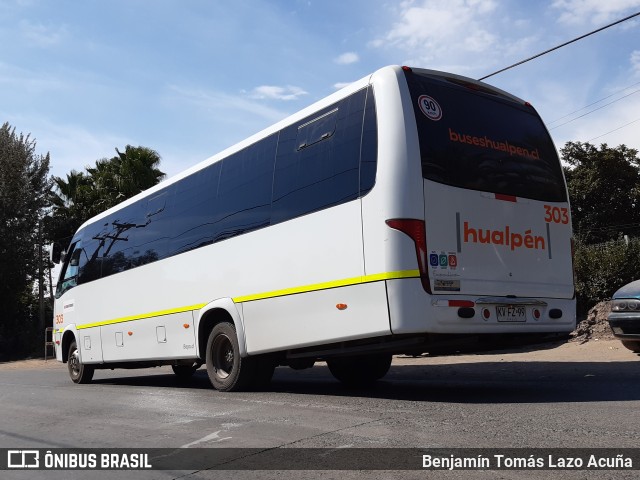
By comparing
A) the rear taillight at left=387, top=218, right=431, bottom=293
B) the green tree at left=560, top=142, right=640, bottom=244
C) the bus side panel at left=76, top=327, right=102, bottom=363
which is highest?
the green tree at left=560, top=142, right=640, bottom=244

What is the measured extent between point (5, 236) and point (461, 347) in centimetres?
3430

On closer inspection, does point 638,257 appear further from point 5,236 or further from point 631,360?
point 5,236

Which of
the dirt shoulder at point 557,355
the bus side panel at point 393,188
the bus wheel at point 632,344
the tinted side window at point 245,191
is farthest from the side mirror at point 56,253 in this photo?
the bus wheel at point 632,344

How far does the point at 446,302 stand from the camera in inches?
262

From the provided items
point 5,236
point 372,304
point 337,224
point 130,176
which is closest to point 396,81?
point 337,224

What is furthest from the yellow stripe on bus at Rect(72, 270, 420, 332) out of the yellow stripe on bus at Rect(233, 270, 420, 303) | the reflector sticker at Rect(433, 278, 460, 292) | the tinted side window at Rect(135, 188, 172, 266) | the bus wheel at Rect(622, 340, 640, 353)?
the bus wheel at Rect(622, 340, 640, 353)

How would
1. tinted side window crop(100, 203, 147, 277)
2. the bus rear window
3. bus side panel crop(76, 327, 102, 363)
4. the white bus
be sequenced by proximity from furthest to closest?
1. bus side panel crop(76, 327, 102, 363)
2. tinted side window crop(100, 203, 147, 277)
3. the bus rear window
4. the white bus

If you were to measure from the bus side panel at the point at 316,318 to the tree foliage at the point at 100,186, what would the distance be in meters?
23.6

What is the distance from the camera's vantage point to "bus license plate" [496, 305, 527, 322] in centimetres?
705

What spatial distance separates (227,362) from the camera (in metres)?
9.49

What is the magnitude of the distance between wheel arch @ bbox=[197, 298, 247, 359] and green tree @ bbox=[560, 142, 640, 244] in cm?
3062

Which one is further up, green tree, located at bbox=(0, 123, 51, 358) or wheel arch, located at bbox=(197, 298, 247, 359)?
green tree, located at bbox=(0, 123, 51, 358)

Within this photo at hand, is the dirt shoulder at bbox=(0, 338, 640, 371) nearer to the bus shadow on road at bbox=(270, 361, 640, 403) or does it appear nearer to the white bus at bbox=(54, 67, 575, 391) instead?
the bus shadow on road at bbox=(270, 361, 640, 403)

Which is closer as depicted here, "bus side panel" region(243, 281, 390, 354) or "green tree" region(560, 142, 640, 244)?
"bus side panel" region(243, 281, 390, 354)
